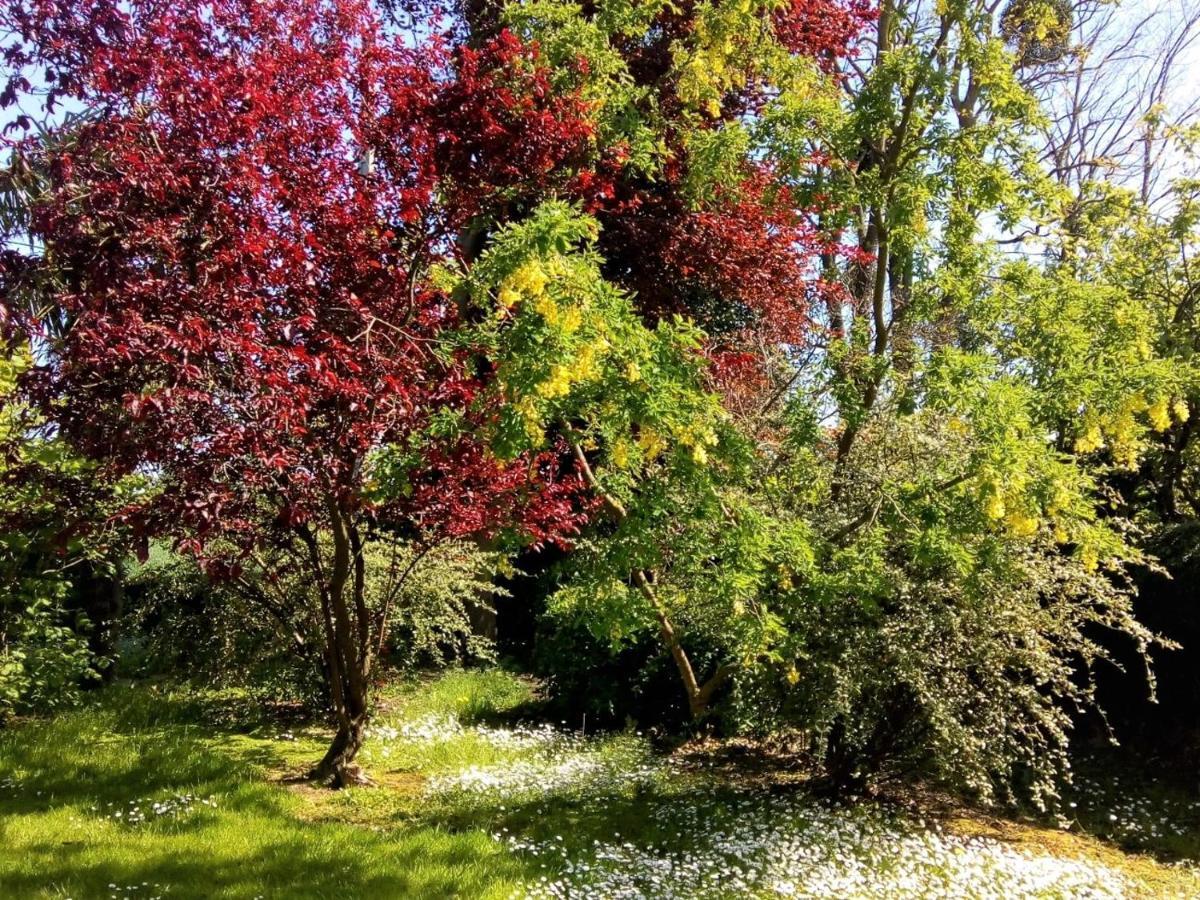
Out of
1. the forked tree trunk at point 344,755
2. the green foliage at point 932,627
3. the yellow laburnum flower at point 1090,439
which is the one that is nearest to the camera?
the yellow laburnum flower at point 1090,439

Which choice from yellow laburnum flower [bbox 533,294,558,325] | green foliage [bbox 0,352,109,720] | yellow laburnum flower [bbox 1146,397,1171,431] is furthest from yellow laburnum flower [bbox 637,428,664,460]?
green foliage [bbox 0,352,109,720]

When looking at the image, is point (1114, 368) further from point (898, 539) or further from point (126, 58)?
point (126, 58)

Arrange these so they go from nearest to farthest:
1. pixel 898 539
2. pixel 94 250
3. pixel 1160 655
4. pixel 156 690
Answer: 1. pixel 94 250
2. pixel 898 539
3. pixel 1160 655
4. pixel 156 690

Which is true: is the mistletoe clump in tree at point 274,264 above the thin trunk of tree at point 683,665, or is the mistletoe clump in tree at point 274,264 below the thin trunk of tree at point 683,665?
above

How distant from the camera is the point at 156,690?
7.58m

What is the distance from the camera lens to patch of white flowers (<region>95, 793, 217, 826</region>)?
4.31m

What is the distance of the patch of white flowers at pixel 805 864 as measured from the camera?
394 cm

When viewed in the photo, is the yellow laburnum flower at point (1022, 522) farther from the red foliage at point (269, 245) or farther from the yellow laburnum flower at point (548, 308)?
the red foliage at point (269, 245)

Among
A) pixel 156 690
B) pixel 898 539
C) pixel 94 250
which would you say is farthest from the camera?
pixel 156 690

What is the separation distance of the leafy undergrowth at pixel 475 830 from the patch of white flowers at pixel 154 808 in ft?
0.04

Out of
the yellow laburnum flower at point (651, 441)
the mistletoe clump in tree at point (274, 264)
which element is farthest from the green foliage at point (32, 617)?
the yellow laburnum flower at point (651, 441)

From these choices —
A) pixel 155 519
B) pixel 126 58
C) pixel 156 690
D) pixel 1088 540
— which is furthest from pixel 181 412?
pixel 156 690

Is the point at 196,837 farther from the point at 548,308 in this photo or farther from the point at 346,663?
the point at 548,308

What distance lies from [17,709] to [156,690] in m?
1.17
